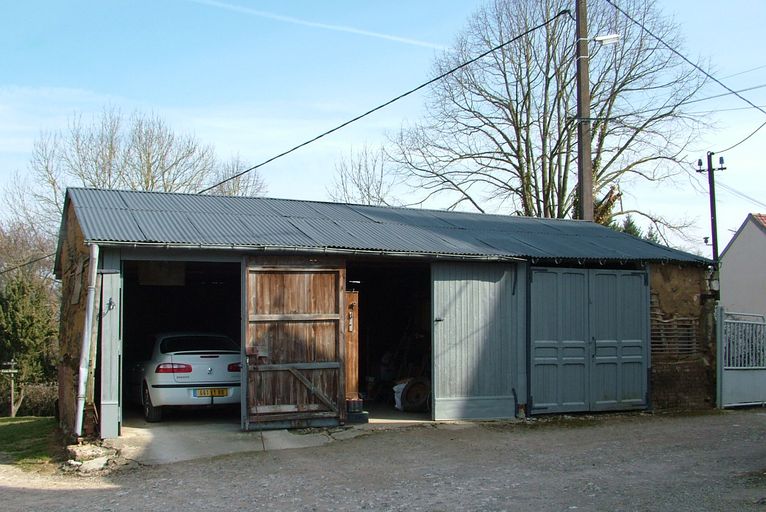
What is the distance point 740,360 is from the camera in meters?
15.6

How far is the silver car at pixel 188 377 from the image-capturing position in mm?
12031

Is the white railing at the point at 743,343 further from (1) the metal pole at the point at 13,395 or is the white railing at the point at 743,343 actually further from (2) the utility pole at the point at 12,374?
(2) the utility pole at the point at 12,374

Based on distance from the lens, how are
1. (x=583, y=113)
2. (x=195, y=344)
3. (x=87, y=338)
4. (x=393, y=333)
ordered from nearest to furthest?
(x=87, y=338) → (x=195, y=344) → (x=393, y=333) → (x=583, y=113)

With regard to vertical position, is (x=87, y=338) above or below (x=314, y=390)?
above

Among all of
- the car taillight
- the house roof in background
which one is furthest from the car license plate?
the house roof in background

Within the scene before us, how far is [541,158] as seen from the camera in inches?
1205

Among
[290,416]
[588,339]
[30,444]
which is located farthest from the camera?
[588,339]

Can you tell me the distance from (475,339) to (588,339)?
2.28m

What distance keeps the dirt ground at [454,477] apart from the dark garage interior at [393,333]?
2462mm

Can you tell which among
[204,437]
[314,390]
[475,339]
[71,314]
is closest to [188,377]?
[204,437]

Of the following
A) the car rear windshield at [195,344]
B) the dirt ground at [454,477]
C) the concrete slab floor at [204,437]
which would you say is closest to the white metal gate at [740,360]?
the dirt ground at [454,477]

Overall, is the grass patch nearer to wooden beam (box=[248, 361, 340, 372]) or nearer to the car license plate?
the car license plate

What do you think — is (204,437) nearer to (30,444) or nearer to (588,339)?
(30,444)

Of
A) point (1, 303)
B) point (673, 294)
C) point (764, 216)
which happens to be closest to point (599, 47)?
point (764, 216)
